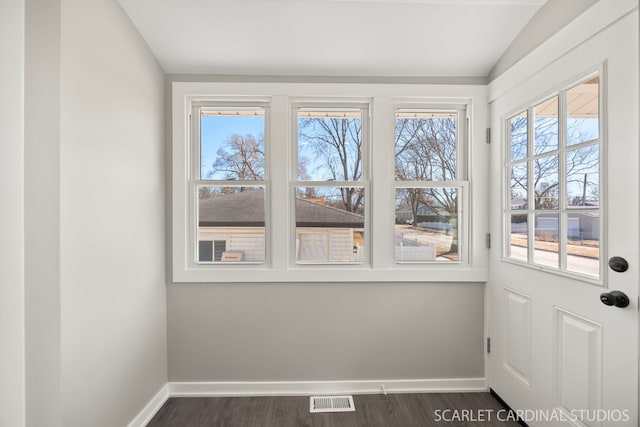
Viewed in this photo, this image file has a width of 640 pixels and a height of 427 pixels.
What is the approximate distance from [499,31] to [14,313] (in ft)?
8.44

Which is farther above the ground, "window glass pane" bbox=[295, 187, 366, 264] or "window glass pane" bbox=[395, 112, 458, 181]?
"window glass pane" bbox=[395, 112, 458, 181]

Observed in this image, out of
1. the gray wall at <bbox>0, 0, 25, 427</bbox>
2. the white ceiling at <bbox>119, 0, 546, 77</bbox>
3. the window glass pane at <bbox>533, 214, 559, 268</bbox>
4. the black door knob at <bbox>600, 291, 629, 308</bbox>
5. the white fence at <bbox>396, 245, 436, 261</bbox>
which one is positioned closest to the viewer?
the gray wall at <bbox>0, 0, 25, 427</bbox>

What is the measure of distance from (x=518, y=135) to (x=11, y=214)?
92.2 inches

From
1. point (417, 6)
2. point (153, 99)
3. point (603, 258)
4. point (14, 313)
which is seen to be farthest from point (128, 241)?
point (603, 258)

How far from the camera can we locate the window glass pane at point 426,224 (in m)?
2.26

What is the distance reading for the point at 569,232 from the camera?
1.51 metres

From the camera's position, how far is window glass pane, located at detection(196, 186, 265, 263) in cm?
224

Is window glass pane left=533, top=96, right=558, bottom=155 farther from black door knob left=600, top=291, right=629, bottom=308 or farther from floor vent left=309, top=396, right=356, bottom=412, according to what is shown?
floor vent left=309, top=396, right=356, bottom=412

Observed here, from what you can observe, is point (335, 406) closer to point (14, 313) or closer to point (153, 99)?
point (14, 313)

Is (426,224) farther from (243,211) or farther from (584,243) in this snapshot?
(243,211)

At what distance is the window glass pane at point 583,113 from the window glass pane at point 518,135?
33 centimetres

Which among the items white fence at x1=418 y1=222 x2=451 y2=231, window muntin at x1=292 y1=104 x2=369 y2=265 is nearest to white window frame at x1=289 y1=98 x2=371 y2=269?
window muntin at x1=292 y1=104 x2=369 y2=265

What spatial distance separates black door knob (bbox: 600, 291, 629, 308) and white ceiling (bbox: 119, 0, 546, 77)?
58.8 inches

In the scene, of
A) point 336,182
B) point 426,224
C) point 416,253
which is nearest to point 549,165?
point 426,224
